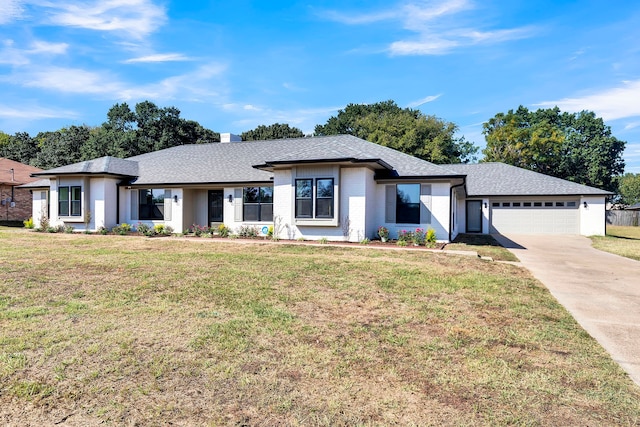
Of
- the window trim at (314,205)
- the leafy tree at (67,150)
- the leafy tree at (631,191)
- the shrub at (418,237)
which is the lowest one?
the shrub at (418,237)

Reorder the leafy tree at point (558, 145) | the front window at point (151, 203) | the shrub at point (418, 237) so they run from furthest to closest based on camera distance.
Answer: the leafy tree at point (558, 145) < the front window at point (151, 203) < the shrub at point (418, 237)

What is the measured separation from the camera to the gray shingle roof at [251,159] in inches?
595

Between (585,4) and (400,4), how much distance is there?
6.30 metres

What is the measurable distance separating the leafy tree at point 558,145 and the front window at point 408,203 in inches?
1207

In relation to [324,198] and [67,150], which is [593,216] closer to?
[324,198]

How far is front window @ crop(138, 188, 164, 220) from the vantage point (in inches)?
757

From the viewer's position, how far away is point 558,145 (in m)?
40.9

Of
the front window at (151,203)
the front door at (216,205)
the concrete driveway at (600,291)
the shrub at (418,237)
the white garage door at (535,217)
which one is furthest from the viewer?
the white garage door at (535,217)

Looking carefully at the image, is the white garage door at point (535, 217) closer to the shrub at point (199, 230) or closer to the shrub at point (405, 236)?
the shrub at point (405, 236)

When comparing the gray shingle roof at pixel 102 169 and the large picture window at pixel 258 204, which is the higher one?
the gray shingle roof at pixel 102 169

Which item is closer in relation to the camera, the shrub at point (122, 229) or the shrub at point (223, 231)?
the shrub at point (223, 231)

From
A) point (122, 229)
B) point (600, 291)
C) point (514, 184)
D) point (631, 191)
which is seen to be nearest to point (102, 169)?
point (122, 229)

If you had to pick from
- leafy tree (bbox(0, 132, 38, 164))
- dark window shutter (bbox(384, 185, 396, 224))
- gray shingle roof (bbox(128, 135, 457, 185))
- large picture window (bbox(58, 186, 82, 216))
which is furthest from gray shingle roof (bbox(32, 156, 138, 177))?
leafy tree (bbox(0, 132, 38, 164))

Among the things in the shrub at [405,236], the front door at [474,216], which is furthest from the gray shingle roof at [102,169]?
the front door at [474,216]
